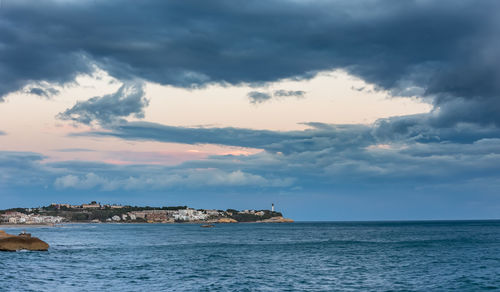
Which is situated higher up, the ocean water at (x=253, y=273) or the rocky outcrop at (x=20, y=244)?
the rocky outcrop at (x=20, y=244)

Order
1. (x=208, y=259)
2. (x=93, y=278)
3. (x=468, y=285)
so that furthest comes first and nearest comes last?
(x=208, y=259) → (x=93, y=278) → (x=468, y=285)

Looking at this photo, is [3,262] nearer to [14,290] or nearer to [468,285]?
[14,290]

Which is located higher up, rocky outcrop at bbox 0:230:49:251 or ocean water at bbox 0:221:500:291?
rocky outcrop at bbox 0:230:49:251

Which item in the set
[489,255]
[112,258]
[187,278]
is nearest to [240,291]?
[187,278]

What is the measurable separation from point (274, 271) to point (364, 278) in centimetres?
1134

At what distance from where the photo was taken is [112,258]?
70.8m

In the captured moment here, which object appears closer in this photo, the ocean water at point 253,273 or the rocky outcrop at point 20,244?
the ocean water at point 253,273

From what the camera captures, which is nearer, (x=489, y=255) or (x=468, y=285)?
(x=468, y=285)

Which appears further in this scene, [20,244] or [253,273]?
[20,244]

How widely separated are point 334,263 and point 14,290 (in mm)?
40798

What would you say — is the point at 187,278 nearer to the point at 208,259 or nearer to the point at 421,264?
the point at 208,259

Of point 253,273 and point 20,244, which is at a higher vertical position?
point 20,244

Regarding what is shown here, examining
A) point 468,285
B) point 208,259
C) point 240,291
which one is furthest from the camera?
point 208,259

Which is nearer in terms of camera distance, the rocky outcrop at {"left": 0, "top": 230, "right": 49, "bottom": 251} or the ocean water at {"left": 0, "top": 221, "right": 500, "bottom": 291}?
the ocean water at {"left": 0, "top": 221, "right": 500, "bottom": 291}
